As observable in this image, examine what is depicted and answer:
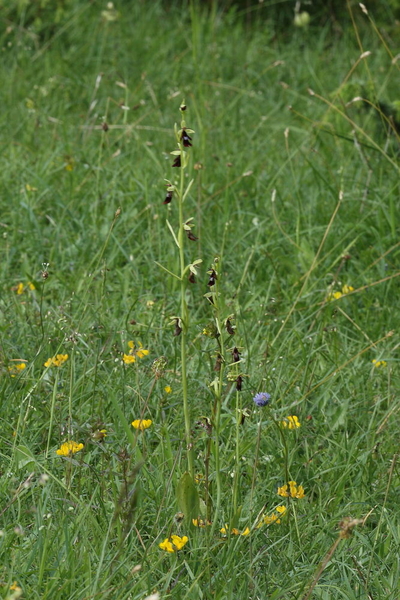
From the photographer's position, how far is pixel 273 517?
5.95 feet

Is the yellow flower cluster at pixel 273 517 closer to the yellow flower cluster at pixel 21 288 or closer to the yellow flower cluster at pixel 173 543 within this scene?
the yellow flower cluster at pixel 173 543

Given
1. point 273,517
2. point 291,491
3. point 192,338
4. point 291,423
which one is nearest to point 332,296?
point 192,338

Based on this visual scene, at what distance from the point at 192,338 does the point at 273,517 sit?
0.87m

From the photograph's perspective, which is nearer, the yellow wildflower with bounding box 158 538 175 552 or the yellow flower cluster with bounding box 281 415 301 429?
the yellow wildflower with bounding box 158 538 175 552

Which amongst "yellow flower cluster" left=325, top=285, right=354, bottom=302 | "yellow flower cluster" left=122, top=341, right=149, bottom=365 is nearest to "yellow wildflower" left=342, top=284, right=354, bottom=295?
"yellow flower cluster" left=325, top=285, right=354, bottom=302

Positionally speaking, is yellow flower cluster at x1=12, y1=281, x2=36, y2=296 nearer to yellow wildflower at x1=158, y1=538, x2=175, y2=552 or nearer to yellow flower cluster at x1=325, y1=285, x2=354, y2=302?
yellow flower cluster at x1=325, y1=285, x2=354, y2=302

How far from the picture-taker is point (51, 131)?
3965 millimetres

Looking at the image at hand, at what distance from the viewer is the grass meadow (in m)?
1.71

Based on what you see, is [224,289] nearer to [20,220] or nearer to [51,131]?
[20,220]

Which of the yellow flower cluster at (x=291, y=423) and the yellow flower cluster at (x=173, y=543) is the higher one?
the yellow flower cluster at (x=173, y=543)

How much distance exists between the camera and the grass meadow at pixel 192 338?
1708 millimetres

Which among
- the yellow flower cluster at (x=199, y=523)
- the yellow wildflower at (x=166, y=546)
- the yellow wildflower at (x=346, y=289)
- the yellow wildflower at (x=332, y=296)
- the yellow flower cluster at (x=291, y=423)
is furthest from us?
the yellow wildflower at (x=346, y=289)

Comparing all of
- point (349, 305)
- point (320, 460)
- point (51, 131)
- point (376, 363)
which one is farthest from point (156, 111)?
point (320, 460)

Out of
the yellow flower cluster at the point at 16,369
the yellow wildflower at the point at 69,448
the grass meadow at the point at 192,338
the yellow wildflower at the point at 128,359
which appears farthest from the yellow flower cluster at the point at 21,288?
the yellow wildflower at the point at 69,448
